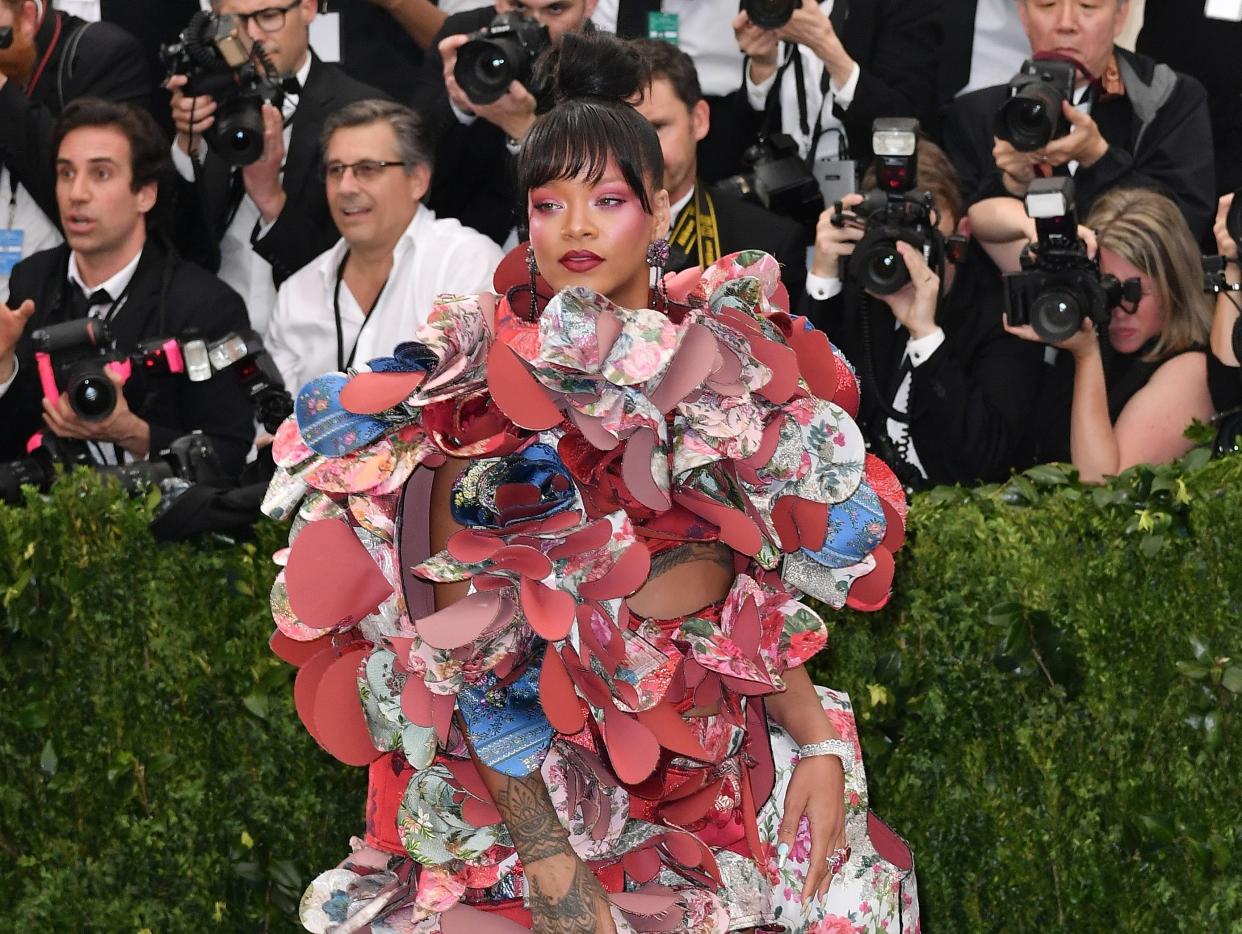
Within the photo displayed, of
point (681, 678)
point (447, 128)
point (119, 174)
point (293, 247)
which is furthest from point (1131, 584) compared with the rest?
point (119, 174)

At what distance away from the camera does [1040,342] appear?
15.2 feet

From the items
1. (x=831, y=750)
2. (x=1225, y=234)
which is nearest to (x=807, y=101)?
→ (x=1225, y=234)

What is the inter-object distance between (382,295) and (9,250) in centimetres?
135

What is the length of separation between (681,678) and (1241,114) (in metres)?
3.45

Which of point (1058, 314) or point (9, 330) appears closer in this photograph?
point (1058, 314)

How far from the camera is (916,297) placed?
14.9 feet

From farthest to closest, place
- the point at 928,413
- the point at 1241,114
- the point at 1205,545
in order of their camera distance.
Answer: the point at 1241,114, the point at 928,413, the point at 1205,545

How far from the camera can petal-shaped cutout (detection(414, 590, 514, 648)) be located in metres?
2.45

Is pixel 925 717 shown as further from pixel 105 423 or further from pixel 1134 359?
pixel 105 423

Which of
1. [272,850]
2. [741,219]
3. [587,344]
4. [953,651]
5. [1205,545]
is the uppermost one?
[587,344]

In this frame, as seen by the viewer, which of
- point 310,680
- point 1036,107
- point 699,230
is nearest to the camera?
point 310,680

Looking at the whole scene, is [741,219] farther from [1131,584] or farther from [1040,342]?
[1131,584]

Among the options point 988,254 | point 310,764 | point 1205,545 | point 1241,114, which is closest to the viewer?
point 1205,545

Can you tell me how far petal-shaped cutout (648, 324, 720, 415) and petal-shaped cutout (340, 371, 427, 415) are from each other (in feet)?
1.15
